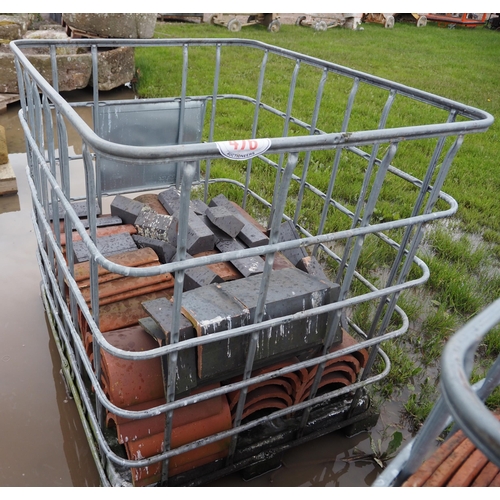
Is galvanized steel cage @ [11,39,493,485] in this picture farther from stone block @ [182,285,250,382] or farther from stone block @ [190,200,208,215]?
stone block @ [190,200,208,215]

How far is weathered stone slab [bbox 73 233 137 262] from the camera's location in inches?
105

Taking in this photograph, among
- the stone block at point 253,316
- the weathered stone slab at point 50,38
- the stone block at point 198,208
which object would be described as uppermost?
the stone block at point 253,316

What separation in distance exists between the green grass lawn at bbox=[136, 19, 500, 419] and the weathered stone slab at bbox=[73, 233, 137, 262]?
173cm

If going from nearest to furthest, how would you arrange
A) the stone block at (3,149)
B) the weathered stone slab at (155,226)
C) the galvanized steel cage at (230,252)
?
the galvanized steel cage at (230,252) < the weathered stone slab at (155,226) < the stone block at (3,149)

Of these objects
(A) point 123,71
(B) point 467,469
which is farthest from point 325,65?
(A) point 123,71

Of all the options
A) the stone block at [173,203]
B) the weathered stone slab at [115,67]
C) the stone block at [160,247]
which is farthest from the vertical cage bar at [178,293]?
the weathered stone slab at [115,67]

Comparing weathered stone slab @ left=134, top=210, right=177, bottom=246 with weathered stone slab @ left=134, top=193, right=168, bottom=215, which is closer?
weathered stone slab @ left=134, top=210, right=177, bottom=246

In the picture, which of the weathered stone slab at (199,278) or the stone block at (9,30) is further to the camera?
the stone block at (9,30)

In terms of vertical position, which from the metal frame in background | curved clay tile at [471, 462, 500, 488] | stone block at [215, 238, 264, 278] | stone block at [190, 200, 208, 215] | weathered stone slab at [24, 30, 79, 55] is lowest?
weathered stone slab at [24, 30, 79, 55]

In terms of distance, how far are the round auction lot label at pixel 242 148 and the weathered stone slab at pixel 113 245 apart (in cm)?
142

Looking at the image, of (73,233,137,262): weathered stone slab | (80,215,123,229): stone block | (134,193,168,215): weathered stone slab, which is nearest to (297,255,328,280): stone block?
(73,233,137,262): weathered stone slab

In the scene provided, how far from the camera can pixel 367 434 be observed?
8.82ft

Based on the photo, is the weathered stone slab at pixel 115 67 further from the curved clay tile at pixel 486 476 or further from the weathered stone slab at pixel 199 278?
the curved clay tile at pixel 486 476

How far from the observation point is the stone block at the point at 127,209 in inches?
123
